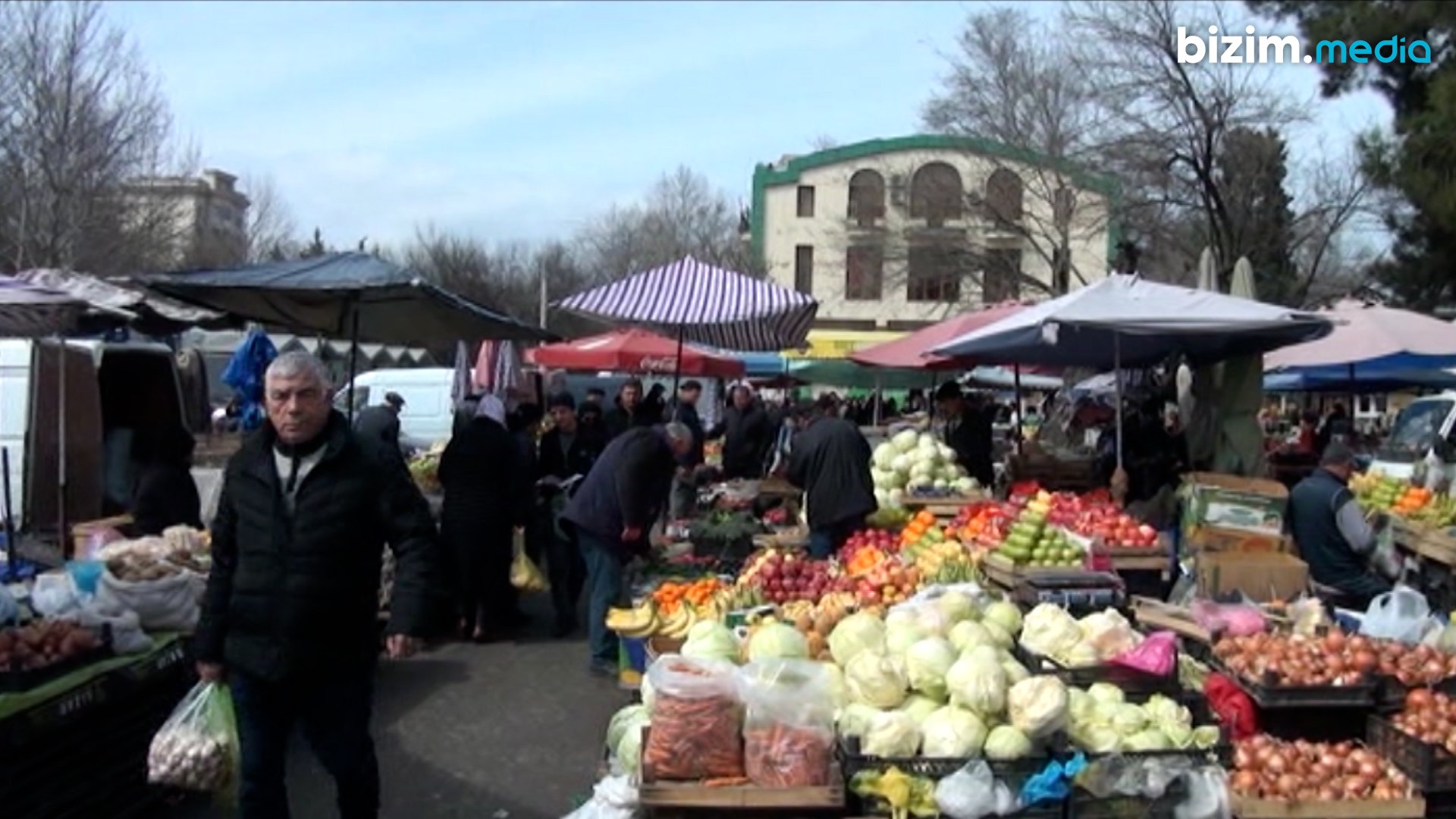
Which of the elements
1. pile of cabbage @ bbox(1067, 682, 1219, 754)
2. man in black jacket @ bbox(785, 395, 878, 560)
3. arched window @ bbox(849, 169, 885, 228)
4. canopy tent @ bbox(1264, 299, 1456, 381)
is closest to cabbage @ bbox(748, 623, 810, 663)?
pile of cabbage @ bbox(1067, 682, 1219, 754)

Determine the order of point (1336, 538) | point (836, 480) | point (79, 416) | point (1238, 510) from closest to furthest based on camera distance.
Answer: point (1336, 538) < point (1238, 510) < point (836, 480) < point (79, 416)

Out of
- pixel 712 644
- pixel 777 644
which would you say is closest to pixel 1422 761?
pixel 777 644

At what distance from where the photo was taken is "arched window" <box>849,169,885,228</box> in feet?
160

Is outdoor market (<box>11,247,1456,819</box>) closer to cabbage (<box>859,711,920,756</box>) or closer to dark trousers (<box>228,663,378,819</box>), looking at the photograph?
cabbage (<box>859,711,920,756</box>)

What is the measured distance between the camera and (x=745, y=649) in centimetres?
540

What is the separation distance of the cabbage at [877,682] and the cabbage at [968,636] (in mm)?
344

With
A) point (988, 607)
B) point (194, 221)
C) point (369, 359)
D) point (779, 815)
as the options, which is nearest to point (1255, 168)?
point (369, 359)

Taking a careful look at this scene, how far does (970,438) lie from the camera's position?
14.4 meters

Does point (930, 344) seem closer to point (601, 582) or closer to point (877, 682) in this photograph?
point (601, 582)

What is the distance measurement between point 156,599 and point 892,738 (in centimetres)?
386

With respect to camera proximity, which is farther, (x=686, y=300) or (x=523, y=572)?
(x=686, y=300)

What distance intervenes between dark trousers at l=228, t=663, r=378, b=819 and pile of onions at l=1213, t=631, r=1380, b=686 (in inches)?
133

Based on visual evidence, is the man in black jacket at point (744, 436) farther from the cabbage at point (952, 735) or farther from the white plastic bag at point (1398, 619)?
the cabbage at point (952, 735)

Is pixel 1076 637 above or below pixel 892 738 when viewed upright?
above
